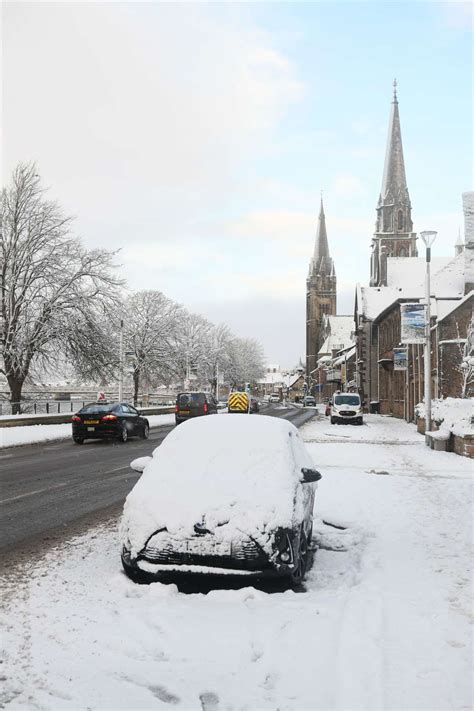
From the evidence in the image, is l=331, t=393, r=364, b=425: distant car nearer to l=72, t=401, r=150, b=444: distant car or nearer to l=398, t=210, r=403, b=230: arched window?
l=72, t=401, r=150, b=444: distant car

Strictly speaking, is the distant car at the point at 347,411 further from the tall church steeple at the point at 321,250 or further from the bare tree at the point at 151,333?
the tall church steeple at the point at 321,250

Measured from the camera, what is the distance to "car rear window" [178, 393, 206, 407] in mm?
36172

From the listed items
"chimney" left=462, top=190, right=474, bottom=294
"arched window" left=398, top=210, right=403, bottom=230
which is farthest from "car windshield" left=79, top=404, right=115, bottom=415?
"arched window" left=398, top=210, right=403, bottom=230

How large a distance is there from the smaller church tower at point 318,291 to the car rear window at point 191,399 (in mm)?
98289

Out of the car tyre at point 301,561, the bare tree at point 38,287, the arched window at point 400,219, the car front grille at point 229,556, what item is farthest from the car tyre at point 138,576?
the arched window at point 400,219

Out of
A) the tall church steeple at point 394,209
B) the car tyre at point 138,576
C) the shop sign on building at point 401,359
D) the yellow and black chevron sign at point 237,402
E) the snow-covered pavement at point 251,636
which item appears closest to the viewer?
the snow-covered pavement at point 251,636

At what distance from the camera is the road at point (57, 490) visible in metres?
8.38

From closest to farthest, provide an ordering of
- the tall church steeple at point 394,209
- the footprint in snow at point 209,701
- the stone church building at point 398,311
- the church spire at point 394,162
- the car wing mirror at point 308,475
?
the footprint in snow at point 209,701
the car wing mirror at point 308,475
the stone church building at point 398,311
the tall church steeple at point 394,209
the church spire at point 394,162

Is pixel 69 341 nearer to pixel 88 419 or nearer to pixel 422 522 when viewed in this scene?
pixel 88 419

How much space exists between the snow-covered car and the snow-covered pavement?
275 mm

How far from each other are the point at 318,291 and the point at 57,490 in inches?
4888

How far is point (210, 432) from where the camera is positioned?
6.89 meters

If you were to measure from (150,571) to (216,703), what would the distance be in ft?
6.59

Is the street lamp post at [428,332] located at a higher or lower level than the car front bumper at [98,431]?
higher
